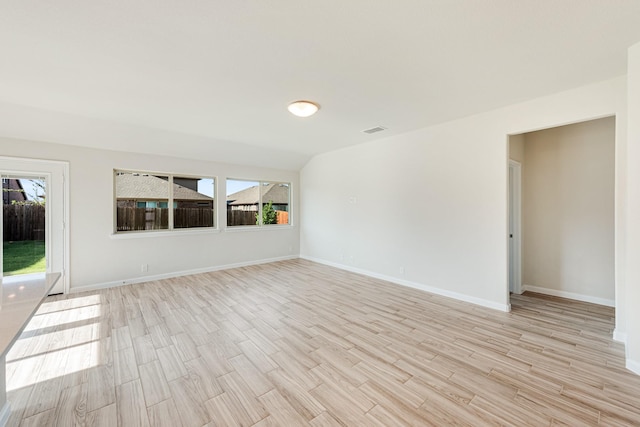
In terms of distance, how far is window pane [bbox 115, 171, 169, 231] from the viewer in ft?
15.3

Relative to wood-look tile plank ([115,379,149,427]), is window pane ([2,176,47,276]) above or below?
above

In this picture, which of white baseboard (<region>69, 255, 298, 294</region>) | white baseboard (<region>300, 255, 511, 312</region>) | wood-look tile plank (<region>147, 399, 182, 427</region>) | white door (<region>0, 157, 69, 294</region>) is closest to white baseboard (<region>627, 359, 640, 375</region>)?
white baseboard (<region>300, 255, 511, 312</region>)

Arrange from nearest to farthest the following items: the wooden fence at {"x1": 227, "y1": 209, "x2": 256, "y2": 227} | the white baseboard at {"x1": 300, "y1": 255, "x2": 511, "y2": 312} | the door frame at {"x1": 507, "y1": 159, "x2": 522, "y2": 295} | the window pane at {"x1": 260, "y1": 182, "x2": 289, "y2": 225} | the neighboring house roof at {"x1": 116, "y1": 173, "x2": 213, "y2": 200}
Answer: the white baseboard at {"x1": 300, "y1": 255, "x2": 511, "y2": 312}, the door frame at {"x1": 507, "y1": 159, "x2": 522, "y2": 295}, the neighboring house roof at {"x1": 116, "y1": 173, "x2": 213, "y2": 200}, the wooden fence at {"x1": 227, "y1": 209, "x2": 256, "y2": 227}, the window pane at {"x1": 260, "y1": 182, "x2": 289, "y2": 225}

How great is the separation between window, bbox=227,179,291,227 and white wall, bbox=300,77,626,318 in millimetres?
1614

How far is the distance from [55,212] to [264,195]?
372 cm

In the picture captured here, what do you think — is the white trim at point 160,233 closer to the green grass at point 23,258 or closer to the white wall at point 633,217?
the green grass at point 23,258

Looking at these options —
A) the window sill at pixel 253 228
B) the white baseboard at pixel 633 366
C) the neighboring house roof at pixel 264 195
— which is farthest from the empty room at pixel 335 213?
the neighboring house roof at pixel 264 195

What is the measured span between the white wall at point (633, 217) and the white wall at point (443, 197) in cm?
57

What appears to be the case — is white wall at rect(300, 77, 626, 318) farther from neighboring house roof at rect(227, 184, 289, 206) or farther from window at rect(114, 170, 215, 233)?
window at rect(114, 170, 215, 233)

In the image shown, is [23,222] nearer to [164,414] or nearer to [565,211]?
[164,414]

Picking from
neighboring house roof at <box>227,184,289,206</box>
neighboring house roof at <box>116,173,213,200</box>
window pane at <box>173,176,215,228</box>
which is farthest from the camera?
neighboring house roof at <box>227,184,289,206</box>

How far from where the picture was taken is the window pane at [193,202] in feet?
17.3

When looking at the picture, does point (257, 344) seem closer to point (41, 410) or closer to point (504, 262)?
point (41, 410)

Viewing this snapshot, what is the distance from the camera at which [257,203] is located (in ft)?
21.2
